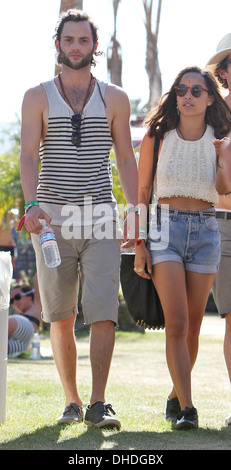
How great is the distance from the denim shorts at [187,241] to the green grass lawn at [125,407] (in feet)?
3.20

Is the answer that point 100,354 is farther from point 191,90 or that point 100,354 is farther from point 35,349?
point 35,349

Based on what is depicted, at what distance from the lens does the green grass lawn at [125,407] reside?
14.6ft

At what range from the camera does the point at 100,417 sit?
4855 mm

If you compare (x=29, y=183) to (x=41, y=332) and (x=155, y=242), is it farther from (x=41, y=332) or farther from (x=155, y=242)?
(x=41, y=332)

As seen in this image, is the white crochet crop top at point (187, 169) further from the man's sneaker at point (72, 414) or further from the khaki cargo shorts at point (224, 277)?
the man's sneaker at point (72, 414)

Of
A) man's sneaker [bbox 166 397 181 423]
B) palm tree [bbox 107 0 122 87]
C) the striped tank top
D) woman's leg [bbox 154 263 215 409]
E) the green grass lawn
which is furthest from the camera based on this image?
palm tree [bbox 107 0 122 87]

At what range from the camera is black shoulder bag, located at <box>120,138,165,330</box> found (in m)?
5.38

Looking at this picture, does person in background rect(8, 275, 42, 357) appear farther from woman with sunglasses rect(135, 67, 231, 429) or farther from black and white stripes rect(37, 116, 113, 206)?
black and white stripes rect(37, 116, 113, 206)

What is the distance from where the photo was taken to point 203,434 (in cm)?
475

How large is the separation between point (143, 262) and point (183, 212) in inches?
15.3

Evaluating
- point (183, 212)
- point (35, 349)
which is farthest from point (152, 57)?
point (183, 212)

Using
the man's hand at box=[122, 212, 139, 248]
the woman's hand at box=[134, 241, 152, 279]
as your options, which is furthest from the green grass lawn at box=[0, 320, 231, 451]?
the man's hand at box=[122, 212, 139, 248]

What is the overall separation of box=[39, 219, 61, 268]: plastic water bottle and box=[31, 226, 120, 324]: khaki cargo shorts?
250mm
